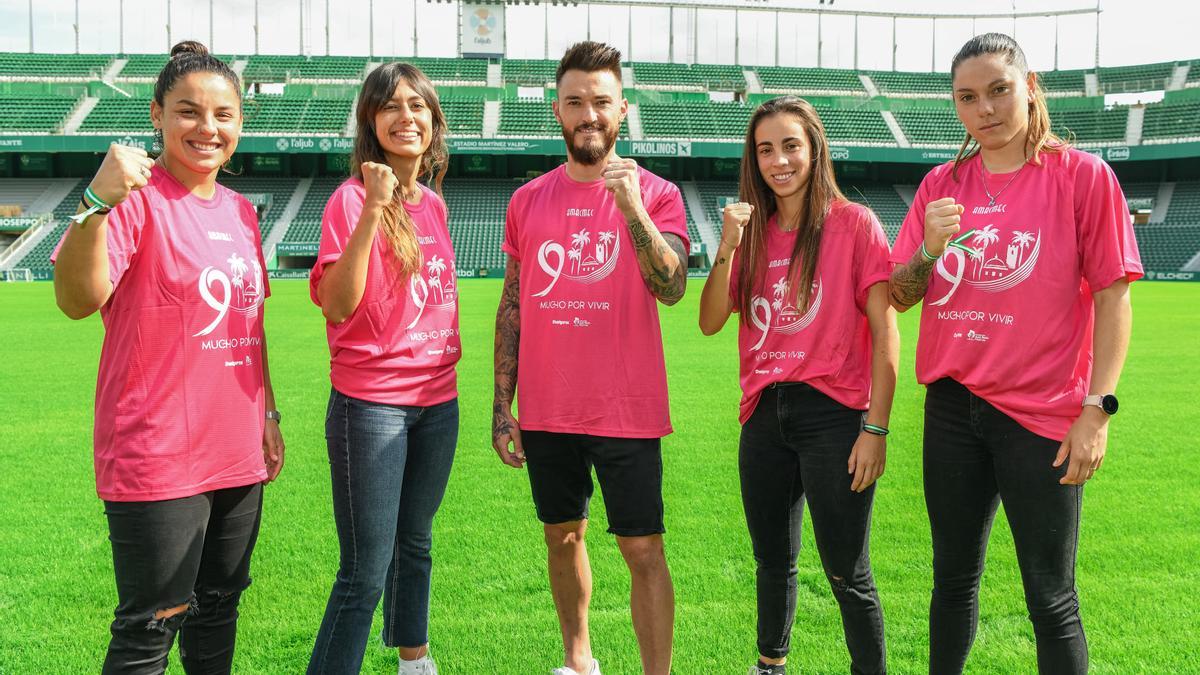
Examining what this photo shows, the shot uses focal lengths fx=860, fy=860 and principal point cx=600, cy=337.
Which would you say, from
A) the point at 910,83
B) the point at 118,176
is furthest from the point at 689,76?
the point at 118,176

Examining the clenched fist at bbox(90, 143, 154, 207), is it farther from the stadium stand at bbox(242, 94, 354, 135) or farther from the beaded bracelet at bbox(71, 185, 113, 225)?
the stadium stand at bbox(242, 94, 354, 135)

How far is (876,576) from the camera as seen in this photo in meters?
4.39

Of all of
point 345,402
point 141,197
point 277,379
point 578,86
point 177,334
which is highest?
point 578,86

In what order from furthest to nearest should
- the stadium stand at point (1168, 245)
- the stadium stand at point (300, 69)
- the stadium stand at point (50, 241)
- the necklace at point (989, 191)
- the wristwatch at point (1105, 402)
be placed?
1. the stadium stand at point (300, 69)
2. the stadium stand at point (1168, 245)
3. the stadium stand at point (50, 241)
4. the necklace at point (989, 191)
5. the wristwatch at point (1105, 402)

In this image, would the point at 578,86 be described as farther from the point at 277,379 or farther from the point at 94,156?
the point at 94,156

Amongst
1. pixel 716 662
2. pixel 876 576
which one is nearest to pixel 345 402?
pixel 716 662

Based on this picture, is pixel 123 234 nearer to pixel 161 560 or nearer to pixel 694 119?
pixel 161 560

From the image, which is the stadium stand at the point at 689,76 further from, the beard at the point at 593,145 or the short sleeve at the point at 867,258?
the short sleeve at the point at 867,258

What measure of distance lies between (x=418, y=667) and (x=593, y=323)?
1.50 m

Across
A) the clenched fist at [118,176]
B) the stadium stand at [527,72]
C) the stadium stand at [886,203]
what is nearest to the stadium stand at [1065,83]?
the stadium stand at [886,203]

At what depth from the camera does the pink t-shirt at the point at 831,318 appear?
3.04 meters

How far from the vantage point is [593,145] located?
127 inches

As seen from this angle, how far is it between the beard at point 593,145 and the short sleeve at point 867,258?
3.17ft

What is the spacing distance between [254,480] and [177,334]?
529 millimetres
